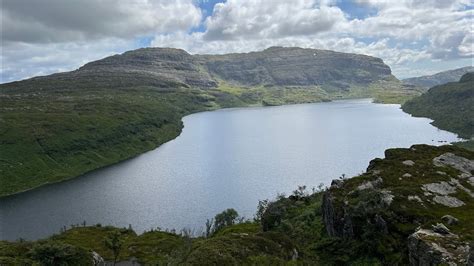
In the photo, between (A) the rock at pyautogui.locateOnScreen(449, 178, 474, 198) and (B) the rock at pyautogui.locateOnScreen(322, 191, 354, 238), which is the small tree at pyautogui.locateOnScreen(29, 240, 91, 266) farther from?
(A) the rock at pyautogui.locateOnScreen(449, 178, 474, 198)

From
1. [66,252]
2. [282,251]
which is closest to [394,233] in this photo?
[282,251]

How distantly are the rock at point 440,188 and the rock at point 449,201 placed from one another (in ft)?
6.29

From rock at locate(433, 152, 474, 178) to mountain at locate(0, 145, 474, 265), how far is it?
0.61 feet

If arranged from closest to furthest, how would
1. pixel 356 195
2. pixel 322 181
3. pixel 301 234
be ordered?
pixel 356 195 < pixel 301 234 < pixel 322 181

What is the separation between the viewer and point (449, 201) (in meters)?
67.8

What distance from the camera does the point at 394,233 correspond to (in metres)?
62.0

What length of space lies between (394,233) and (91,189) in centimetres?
15418

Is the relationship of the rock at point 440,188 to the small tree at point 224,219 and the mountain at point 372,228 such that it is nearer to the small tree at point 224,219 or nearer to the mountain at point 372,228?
the mountain at point 372,228

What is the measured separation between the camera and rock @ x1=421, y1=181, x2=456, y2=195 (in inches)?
2793

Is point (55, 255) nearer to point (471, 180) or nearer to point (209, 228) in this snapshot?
point (209, 228)

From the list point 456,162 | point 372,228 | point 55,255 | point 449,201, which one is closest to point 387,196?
point 372,228

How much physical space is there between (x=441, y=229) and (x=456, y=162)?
38.1m

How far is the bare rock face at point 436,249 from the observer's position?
157 feet

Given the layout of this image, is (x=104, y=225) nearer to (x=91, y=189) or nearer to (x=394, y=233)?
(x=91, y=189)
